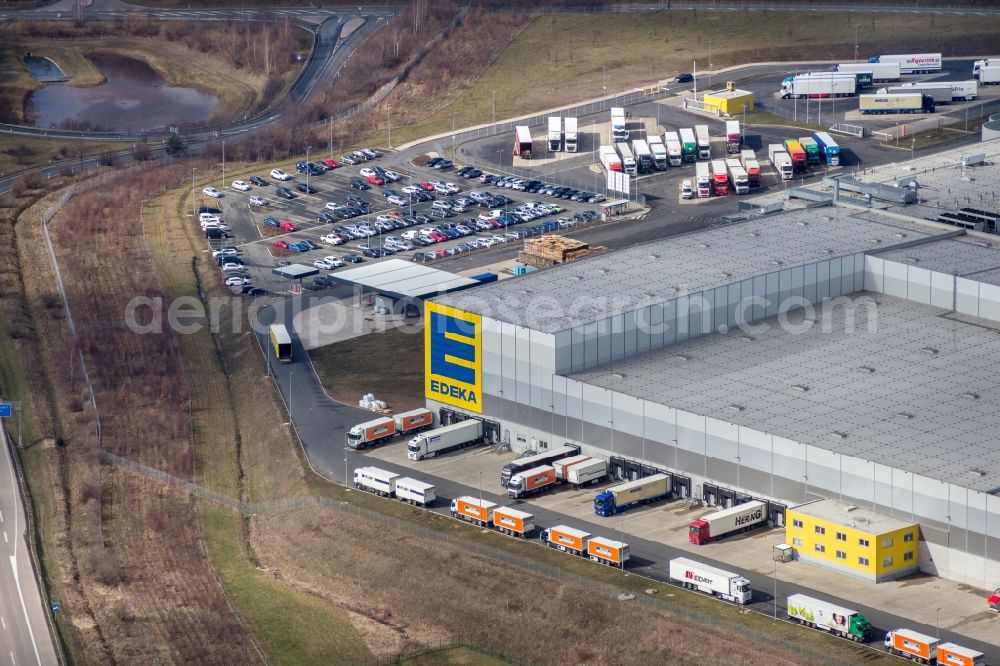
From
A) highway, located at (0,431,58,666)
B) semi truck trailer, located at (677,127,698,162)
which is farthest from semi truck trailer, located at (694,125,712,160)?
highway, located at (0,431,58,666)

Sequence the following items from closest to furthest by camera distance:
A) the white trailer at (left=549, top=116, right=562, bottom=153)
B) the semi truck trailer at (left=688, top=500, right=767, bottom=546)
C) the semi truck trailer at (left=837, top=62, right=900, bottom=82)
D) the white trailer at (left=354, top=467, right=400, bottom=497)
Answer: the semi truck trailer at (left=688, top=500, right=767, bottom=546) < the white trailer at (left=354, top=467, right=400, bottom=497) < the white trailer at (left=549, top=116, right=562, bottom=153) < the semi truck trailer at (left=837, top=62, right=900, bottom=82)

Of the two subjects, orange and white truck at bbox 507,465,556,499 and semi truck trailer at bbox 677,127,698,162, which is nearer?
orange and white truck at bbox 507,465,556,499

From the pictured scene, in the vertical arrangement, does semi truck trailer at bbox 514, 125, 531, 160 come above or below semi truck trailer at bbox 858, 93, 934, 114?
below

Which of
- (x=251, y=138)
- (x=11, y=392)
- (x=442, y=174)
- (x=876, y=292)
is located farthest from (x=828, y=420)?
(x=251, y=138)

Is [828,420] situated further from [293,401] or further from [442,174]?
[442,174]

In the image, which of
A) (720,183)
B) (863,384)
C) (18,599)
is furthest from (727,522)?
(720,183)

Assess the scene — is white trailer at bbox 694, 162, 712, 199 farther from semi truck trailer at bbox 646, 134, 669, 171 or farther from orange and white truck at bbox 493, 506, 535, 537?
orange and white truck at bbox 493, 506, 535, 537

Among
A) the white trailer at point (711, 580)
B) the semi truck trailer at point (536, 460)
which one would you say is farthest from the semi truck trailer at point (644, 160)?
the white trailer at point (711, 580)
